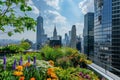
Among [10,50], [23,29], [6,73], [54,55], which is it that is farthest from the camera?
[10,50]

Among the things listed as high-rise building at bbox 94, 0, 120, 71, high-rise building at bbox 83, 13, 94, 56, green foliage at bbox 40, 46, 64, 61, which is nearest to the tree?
green foliage at bbox 40, 46, 64, 61

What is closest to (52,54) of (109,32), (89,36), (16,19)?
(16,19)

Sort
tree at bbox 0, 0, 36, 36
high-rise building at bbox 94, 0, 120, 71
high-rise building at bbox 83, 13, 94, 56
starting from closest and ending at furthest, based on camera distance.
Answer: tree at bbox 0, 0, 36, 36 < high-rise building at bbox 94, 0, 120, 71 < high-rise building at bbox 83, 13, 94, 56

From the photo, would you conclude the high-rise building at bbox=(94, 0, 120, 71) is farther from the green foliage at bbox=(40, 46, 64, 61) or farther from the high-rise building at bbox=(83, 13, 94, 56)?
the green foliage at bbox=(40, 46, 64, 61)

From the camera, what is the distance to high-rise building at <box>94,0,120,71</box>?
4144 inches

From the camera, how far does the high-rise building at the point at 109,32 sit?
345 feet

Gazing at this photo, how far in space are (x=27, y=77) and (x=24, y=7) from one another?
3677mm

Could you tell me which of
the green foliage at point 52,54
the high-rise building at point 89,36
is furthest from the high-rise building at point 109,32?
the green foliage at point 52,54

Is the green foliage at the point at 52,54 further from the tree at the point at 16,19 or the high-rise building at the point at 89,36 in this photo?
the high-rise building at the point at 89,36

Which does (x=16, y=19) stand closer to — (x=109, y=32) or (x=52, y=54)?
(x=52, y=54)

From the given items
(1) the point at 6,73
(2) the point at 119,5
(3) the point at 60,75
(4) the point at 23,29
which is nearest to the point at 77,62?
(4) the point at 23,29

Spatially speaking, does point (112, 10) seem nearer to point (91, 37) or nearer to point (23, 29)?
point (91, 37)

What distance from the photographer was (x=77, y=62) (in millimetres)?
11898

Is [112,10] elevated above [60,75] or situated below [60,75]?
above
